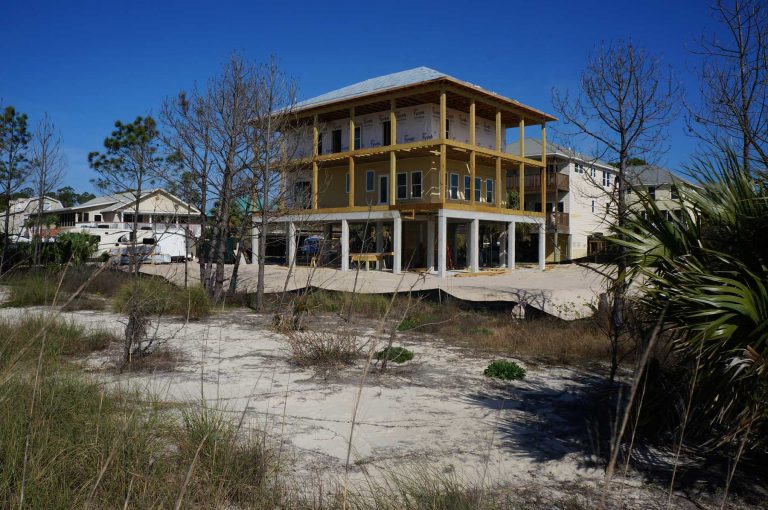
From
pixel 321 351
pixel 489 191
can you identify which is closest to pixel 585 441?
pixel 321 351

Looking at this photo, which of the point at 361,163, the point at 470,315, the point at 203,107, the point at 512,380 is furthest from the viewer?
the point at 361,163

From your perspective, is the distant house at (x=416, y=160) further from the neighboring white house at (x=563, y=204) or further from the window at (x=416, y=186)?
the neighboring white house at (x=563, y=204)

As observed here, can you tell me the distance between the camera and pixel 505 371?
8.55m

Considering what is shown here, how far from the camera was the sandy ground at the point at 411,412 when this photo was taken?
4977 mm

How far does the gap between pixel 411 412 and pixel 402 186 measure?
91.1 ft

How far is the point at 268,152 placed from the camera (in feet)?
51.6

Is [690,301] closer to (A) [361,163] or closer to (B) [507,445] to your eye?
(B) [507,445]

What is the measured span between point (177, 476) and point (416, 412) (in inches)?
132

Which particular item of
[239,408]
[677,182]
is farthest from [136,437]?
[677,182]

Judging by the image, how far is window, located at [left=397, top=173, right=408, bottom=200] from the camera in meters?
33.6

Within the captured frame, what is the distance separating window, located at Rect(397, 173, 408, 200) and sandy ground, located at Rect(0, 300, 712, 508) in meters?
23.7

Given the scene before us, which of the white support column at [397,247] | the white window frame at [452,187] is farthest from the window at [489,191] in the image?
the white support column at [397,247]

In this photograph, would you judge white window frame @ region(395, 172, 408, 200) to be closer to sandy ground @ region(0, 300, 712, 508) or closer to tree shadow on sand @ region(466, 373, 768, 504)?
sandy ground @ region(0, 300, 712, 508)

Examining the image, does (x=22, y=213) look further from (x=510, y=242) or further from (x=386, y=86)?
(x=510, y=242)
